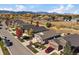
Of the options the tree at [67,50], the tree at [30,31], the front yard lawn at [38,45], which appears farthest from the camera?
the tree at [30,31]

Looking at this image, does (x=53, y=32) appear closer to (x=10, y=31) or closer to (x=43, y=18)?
(x=43, y=18)

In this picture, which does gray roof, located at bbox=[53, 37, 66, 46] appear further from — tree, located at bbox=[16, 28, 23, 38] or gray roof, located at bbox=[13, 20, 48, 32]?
Result: tree, located at bbox=[16, 28, 23, 38]

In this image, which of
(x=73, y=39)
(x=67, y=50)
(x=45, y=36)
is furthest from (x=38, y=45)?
(x=73, y=39)

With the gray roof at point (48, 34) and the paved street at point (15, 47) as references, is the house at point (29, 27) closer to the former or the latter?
the gray roof at point (48, 34)

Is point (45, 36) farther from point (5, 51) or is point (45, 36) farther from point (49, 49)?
point (5, 51)

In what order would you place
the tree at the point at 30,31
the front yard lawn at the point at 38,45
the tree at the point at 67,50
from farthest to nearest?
the tree at the point at 30,31 < the front yard lawn at the point at 38,45 < the tree at the point at 67,50

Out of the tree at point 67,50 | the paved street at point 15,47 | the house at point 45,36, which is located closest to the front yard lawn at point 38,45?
the house at point 45,36
